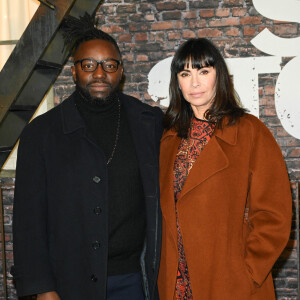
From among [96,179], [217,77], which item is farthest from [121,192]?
[217,77]

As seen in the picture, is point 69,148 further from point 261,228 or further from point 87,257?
point 261,228

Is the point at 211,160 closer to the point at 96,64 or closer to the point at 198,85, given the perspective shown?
the point at 198,85

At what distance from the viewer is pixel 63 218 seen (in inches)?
77.4

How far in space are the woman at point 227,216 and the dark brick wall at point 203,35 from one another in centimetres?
201

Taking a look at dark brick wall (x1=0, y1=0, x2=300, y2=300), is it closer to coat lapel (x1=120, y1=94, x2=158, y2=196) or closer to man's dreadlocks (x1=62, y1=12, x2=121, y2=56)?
man's dreadlocks (x1=62, y1=12, x2=121, y2=56)

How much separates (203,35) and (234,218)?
2.45 meters

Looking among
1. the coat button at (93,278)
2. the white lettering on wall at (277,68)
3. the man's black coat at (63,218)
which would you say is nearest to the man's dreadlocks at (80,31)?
the man's black coat at (63,218)

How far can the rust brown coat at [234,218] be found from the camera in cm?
192

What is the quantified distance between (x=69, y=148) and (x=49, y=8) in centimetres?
183

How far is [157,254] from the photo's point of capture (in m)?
2.03

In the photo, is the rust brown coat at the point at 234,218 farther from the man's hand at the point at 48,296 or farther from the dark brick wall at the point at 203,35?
the dark brick wall at the point at 203,35

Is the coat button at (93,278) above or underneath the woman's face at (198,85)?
underneath

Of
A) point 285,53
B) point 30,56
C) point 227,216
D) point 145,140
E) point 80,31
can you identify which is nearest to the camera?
point 227,216

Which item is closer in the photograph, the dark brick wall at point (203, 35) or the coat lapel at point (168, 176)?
the coat lapel at point (168, 176)
